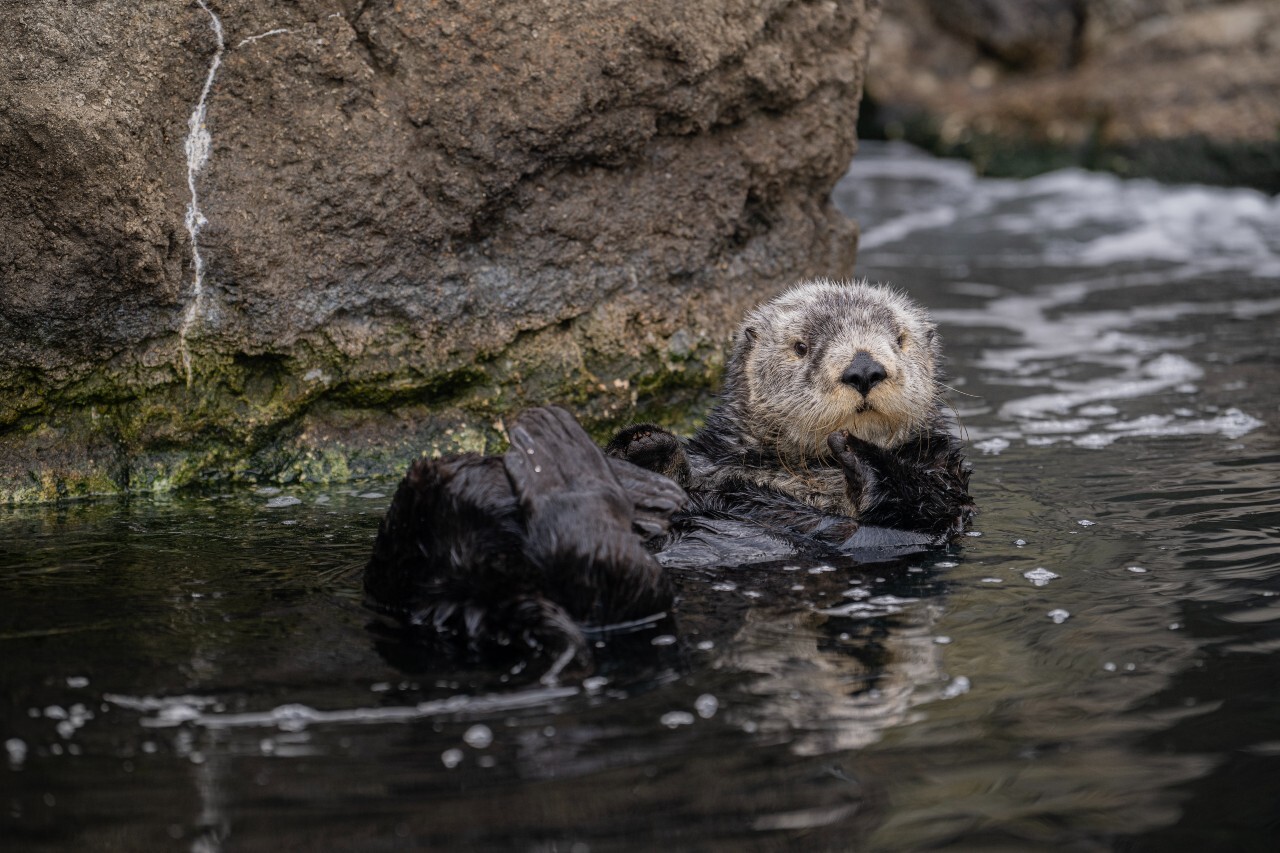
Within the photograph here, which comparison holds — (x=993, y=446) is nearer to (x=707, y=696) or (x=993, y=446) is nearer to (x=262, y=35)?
(x=707, y=696)

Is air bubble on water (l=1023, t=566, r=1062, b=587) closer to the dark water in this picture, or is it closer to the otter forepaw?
the dark water

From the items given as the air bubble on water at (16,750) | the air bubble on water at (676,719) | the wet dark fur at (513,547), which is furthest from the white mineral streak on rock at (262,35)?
the air bubble on water at (676,719)

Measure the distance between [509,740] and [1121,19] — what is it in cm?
1412

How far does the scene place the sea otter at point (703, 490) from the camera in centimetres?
348

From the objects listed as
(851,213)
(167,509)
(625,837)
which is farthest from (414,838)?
(851,213)

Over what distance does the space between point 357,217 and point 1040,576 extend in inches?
110

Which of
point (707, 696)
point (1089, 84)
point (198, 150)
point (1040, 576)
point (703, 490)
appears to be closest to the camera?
point (707, 696)

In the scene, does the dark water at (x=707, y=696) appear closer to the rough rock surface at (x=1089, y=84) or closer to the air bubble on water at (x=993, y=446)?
the air bubble on water at (x=993, y=446)

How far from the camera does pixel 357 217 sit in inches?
200

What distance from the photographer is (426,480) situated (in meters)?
3.51

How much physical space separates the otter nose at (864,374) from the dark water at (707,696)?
1.90ft

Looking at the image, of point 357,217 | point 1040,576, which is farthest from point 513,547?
point 357,217

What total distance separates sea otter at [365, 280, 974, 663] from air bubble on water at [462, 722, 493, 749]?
0.41m

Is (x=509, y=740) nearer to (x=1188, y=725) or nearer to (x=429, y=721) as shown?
(x=429, y=721)
